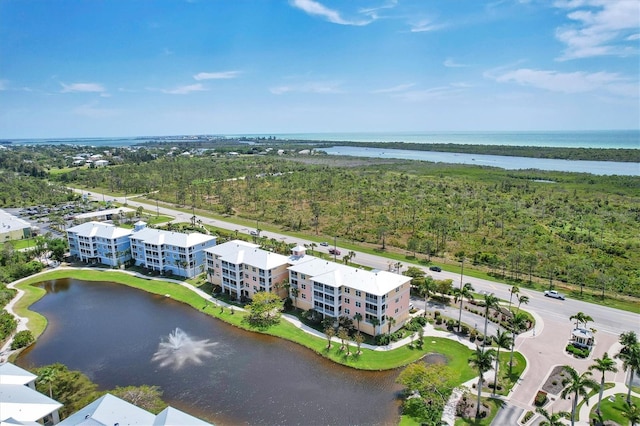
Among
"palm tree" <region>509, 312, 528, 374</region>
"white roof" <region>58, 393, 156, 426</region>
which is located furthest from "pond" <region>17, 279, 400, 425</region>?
"palm tree" <region>509, 312, 528, 374</region>

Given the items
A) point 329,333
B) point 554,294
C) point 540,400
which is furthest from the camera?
point 554,294

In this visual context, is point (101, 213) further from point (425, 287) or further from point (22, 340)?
point (425, 287)

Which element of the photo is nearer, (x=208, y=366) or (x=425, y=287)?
(x=208, y=366)

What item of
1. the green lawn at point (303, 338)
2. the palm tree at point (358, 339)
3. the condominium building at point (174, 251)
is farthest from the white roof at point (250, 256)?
the palm tree at point (358, 339)

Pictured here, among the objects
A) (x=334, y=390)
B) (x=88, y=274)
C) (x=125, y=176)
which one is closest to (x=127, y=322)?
(x=88, y=274)

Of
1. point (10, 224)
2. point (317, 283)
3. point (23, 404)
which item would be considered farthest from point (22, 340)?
point (10, 224)

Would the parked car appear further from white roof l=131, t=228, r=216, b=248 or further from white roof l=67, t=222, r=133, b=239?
white roof l=67, t=222, r=133, b=239

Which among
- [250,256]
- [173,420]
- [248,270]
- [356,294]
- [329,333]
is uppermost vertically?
[250,256]
